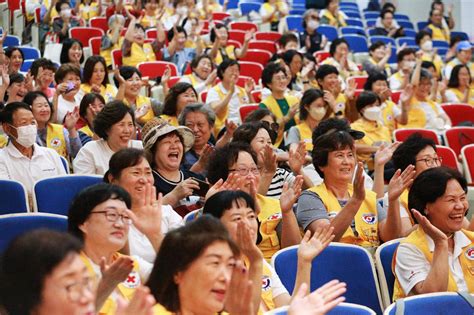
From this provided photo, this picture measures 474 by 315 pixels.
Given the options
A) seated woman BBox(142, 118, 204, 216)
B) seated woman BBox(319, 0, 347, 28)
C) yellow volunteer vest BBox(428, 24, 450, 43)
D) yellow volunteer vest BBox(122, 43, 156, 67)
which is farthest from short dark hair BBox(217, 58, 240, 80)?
yellow volunteer vest BBox(428, 24, 450, 43)

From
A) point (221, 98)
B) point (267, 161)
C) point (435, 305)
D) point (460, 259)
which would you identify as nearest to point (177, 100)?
point (221, 98)

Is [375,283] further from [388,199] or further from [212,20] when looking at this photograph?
[212,20]

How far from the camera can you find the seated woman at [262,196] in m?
3.75

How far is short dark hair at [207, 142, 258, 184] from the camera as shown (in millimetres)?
4109

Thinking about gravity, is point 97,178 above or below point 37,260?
below

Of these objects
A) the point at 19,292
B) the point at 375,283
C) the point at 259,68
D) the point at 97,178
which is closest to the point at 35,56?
the point at 259,68

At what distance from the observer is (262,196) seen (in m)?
4.13

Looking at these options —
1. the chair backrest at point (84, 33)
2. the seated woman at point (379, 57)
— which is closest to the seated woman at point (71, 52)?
the chair backrest at point (84, 33)

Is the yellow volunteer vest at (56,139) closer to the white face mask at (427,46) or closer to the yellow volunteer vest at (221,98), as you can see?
the yellow volunteer vest at (221,98)

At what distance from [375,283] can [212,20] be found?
8394mm

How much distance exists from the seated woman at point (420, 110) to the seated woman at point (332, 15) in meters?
4.67

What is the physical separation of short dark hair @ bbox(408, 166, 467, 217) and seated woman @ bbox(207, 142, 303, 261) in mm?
483

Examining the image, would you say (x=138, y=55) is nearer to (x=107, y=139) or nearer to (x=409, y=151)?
(x=107, y=139)

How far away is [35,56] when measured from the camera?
313 inches
